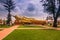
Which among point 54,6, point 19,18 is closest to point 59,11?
point 54,6

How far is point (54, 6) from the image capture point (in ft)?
130

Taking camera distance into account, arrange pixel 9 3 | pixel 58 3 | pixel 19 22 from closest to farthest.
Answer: pixel 58 3 < pixel 9 3 < pixel 19 22

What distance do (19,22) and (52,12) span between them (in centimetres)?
1820

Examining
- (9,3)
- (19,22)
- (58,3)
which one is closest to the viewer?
(58,3)

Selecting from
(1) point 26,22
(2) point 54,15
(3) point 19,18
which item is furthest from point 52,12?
(3) point 19,18

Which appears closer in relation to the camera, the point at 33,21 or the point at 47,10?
the point at 47,10

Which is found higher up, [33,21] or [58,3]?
[58,3]

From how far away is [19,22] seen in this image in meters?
56.4

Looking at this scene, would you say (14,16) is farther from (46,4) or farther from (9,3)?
(46,4)

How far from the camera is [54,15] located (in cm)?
4059

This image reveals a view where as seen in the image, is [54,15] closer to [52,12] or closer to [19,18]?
[52,12]

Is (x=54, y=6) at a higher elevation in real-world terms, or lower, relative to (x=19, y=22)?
higher

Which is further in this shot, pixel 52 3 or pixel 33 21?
pixel 33 21

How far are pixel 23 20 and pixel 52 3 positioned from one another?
19.0 m
